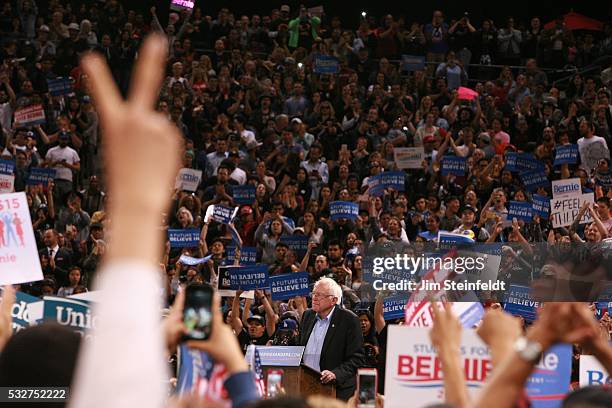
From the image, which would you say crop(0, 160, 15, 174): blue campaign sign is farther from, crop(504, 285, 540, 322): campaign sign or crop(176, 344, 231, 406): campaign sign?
A: crop(176, 344, 231, 406): campaign sign

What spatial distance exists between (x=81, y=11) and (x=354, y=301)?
1087 cm

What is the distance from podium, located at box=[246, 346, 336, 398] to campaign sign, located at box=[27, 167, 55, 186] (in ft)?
23.3

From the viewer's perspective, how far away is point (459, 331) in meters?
2.27

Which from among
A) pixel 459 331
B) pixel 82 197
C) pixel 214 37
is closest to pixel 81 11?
pixel 214 37

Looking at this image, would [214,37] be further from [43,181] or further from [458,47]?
[43,181]

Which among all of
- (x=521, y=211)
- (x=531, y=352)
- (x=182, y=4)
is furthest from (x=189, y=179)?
(x=531, y=352)

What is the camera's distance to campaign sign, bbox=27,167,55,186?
12914 millimetres

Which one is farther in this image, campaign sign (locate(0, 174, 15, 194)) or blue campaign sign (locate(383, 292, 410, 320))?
campaign sign (locate(0, 174, 15, 194))

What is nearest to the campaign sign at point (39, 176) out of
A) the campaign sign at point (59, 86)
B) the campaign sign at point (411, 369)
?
the campaign sign at point (59, 86)

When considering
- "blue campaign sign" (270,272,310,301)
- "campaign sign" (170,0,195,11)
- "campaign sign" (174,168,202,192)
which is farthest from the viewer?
"campaign sign" (170,0,195,11)

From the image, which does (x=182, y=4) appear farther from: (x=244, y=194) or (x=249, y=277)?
(x=249, y=277)

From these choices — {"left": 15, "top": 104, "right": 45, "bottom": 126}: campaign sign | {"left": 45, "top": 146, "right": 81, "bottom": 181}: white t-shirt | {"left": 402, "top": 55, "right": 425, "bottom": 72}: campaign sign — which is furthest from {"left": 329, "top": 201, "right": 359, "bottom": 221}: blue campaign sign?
{"left": 402, "top": 55, "right": 425, "bottom": 72}: campaign sign

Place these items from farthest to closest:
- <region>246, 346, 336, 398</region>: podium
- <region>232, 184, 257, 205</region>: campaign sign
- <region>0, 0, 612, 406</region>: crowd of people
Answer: <region>232, 184, 257, 205</region>: campaign sign
<region>0, 0, 612, 406</region>: crowd of people
<region>246, 346, 336, 398</region>: podium

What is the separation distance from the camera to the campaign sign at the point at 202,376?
197cm
